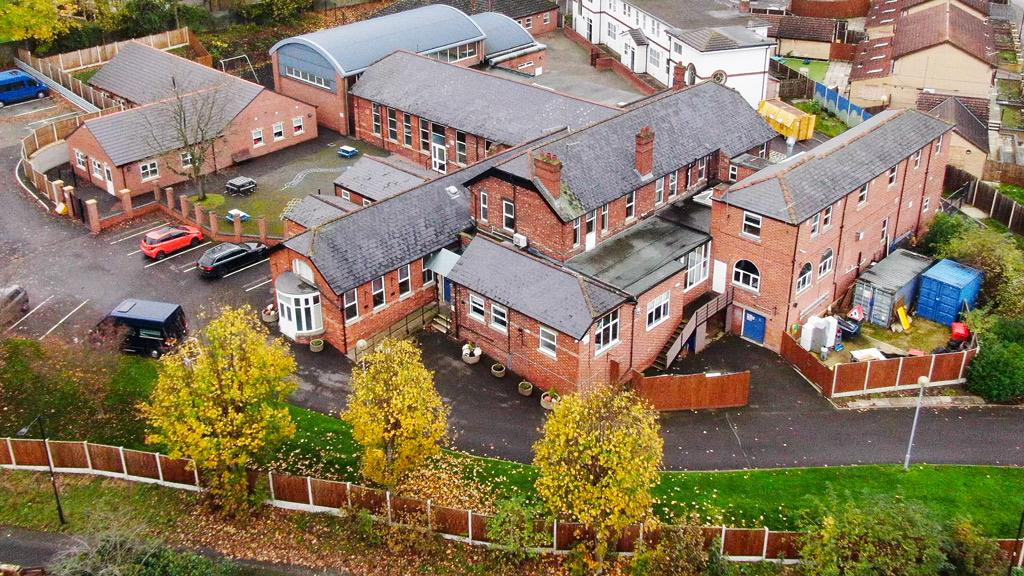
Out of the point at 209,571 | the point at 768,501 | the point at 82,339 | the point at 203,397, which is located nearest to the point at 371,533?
the point at 209,571

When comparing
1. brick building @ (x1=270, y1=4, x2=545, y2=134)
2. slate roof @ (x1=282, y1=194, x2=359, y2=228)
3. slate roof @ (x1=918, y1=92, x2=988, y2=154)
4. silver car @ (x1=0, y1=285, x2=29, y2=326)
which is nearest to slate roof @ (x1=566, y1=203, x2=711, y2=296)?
slate roof @ (x1=282, y1=194, x2=359, y2=228)

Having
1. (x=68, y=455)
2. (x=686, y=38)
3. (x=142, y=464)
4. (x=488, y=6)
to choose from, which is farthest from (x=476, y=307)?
(x=488, y=6)

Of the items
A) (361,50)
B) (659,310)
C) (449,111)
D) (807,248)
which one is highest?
(361,50)

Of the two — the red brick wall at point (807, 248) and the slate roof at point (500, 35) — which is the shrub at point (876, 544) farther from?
the slate roof at point (500, 35)

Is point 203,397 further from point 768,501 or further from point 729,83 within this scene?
point 729,83

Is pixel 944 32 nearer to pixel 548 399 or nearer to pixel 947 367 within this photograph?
pixel 947 367

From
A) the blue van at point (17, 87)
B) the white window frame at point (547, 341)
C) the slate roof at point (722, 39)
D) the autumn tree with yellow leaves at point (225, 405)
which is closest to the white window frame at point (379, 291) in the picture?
the white window frame at point (547, 341)
